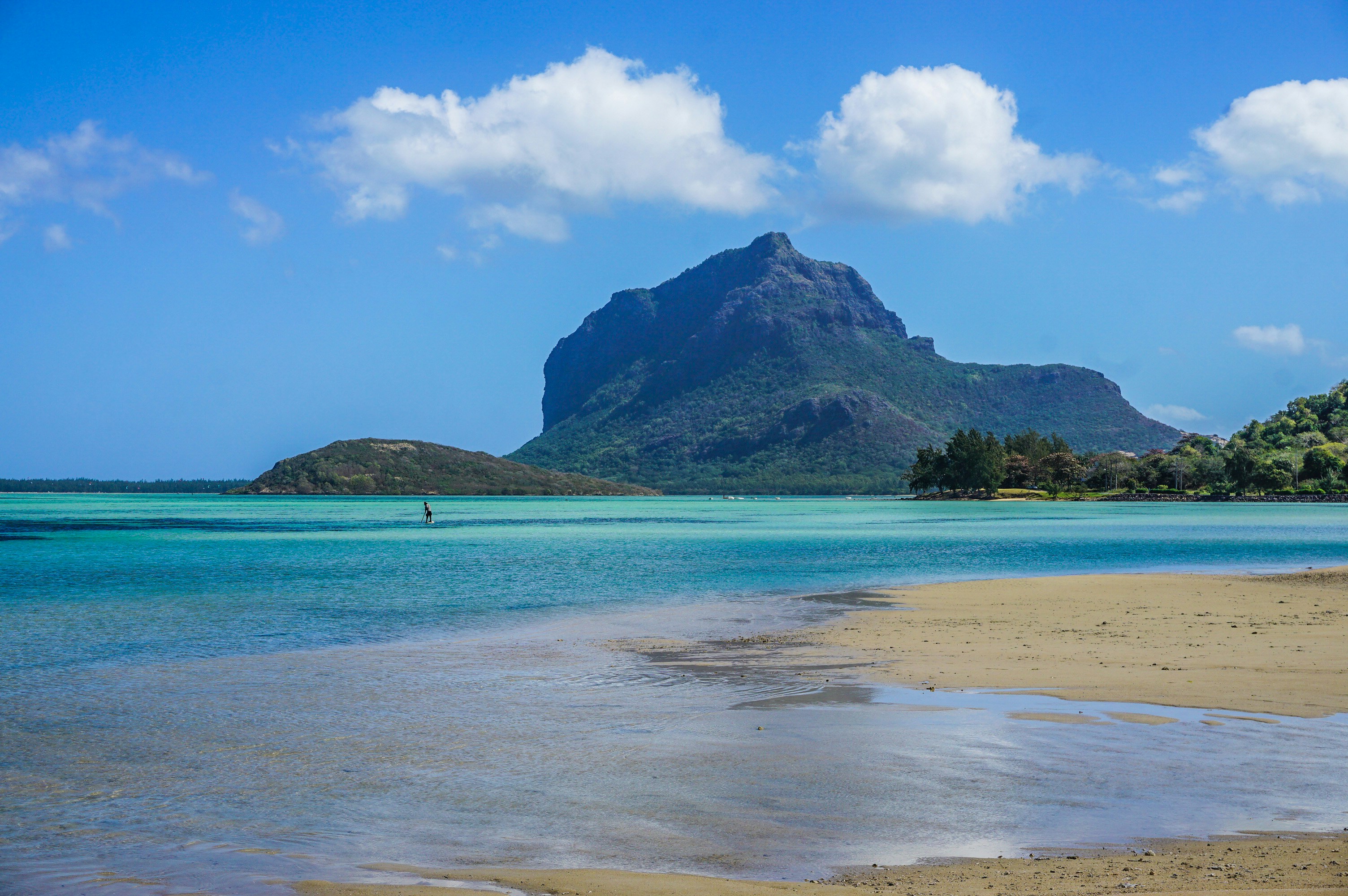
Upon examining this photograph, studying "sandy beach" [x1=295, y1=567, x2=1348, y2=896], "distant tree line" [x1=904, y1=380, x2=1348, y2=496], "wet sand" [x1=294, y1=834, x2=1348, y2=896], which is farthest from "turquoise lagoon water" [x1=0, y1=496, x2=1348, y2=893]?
"distant tree line" [x1=904, y1=380, x2=1348, y2=496]

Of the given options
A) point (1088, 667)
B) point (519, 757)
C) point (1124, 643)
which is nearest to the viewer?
point (519, 757)

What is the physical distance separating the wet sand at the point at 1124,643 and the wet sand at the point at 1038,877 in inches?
235

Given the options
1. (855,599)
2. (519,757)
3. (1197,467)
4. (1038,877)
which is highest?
(1197,467)

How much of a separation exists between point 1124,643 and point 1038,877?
43.3 feet

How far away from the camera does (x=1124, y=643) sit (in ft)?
61.4

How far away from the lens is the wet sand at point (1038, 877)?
676 centimetres

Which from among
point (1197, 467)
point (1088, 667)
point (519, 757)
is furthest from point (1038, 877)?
point (1197, 467)

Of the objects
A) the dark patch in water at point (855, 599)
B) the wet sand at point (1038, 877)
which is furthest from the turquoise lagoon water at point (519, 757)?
the dark patch in water at point (855, 599)

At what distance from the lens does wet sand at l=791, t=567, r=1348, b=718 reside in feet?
45.9

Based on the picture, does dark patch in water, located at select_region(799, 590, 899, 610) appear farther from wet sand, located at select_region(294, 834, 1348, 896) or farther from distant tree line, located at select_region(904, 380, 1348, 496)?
distant tree line, located at select_region(904, 380, 1348, 496)

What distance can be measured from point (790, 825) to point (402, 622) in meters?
17.9

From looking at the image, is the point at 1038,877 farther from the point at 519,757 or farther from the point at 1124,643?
the point at 1124,643

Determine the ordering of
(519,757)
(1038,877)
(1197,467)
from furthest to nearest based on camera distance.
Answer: (1197,467) → (519,757) → (1038,877)

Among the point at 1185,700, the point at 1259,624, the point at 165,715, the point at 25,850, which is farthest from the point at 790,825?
the point at 1259,624
